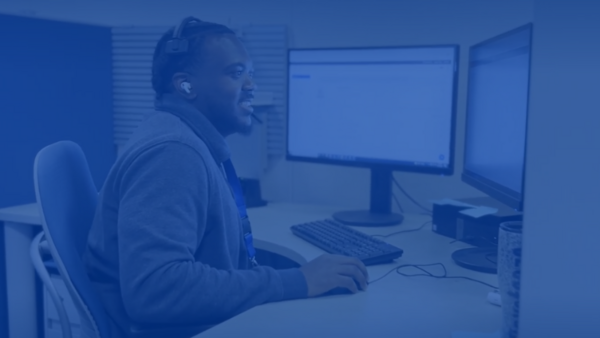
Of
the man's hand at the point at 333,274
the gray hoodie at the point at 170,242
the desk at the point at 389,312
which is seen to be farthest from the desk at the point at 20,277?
the man's hand at the point at 333,274

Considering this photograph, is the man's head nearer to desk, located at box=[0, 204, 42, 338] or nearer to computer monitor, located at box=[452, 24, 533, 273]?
computer monitor, located at box=[452, 24, 533, 273]

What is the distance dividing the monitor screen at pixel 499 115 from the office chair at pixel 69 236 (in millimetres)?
750

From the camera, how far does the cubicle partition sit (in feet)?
6.48

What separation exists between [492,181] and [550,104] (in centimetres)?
101

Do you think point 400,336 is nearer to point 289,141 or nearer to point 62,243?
point 62,243

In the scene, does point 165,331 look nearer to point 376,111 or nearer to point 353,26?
point 376,111

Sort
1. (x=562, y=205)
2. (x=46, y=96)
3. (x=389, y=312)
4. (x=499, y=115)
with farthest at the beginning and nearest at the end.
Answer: (x=46, y=96), (x=499, y=115), (x=389, y=312), (x=562, y=205)

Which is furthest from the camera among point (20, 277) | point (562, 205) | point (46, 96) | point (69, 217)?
point (46, 96)

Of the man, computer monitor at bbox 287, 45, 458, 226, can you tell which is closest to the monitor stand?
computer monitor at bbox 287, 45, 458, 226

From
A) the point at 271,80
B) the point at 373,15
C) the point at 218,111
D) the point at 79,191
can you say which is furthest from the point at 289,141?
the point at 79,191

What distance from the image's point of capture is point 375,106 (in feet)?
6.13

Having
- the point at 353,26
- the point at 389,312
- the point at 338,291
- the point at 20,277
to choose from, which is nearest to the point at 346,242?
the point at 338,291

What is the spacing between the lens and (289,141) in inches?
81.3

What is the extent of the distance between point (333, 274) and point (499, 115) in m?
0.60
